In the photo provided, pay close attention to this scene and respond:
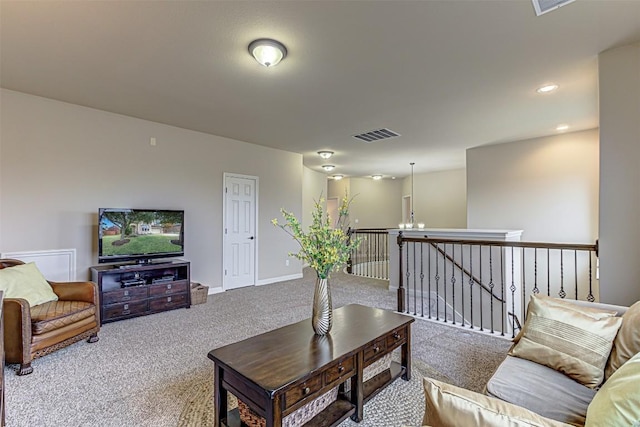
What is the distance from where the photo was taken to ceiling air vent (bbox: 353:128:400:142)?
4973 millimetres

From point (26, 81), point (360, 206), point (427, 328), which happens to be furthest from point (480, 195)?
point (26, 81)

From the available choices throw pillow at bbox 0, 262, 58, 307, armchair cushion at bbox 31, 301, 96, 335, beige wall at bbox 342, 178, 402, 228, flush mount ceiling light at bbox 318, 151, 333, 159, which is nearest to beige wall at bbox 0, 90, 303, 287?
throw pillow at bbox 0, 262, 58, 307

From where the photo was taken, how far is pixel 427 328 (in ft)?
11.4

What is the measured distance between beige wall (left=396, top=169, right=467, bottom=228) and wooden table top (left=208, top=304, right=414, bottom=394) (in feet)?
24.8

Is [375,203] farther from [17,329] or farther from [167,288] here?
[17,329]

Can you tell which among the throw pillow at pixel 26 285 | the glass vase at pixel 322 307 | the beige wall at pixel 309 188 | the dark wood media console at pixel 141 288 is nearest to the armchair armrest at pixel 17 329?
the throw pillow at pixel 26 285

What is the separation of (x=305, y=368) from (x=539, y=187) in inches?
226

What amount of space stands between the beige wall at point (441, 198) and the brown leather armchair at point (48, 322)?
885 cm

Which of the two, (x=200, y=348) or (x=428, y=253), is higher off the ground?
(x=428, y=253)

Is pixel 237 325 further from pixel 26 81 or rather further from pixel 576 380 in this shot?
pixel 26 81

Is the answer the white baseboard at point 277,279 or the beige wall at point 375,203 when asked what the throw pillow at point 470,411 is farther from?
the beige wall at point 375,203

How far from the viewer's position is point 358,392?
1900 millimetres

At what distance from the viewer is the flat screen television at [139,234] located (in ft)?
12.5

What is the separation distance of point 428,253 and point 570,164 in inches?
112
